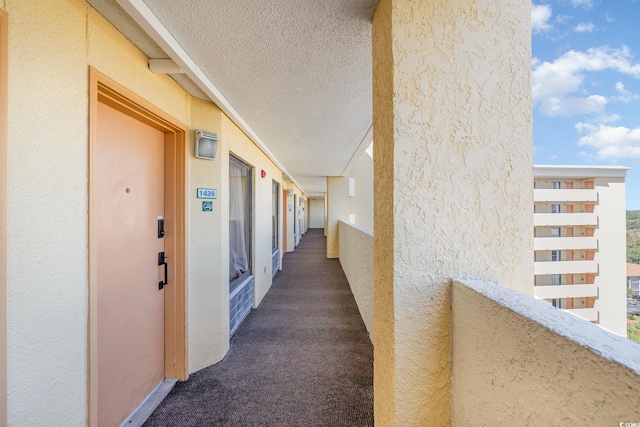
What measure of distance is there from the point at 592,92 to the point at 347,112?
2.36 meters

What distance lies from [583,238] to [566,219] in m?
0.53

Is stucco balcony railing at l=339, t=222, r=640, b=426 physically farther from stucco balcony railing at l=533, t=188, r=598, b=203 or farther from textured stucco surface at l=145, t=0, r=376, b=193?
stucco balcony railing at l=533, t=188, r=598, b=203

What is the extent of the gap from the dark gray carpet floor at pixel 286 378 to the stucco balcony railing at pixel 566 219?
3.16 meters

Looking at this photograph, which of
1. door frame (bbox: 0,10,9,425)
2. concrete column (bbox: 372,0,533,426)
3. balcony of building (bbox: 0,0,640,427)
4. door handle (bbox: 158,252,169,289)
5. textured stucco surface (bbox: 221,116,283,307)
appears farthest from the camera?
textured stucco surface (bbox: 221,116,283,307)

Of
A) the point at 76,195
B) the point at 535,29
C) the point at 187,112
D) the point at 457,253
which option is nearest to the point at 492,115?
the point at 535,29

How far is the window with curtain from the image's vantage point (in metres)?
2.76

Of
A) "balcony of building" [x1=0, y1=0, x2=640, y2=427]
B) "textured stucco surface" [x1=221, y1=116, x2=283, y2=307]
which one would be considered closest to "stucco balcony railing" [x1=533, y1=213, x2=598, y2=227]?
"balcony of building" [x1=0, y1=0, x2=640, y2=427]

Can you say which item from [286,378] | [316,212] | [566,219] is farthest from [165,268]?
[316,212]

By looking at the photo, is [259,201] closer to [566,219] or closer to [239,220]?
[239,220]

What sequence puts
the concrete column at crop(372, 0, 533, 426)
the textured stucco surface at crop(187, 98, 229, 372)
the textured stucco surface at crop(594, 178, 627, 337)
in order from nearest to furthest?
the concrete column at crop(372, 0, 533, 426) → the textured stucco surface at crop(187, 98, 229, 372) → the textured stucco surface at crop(594, 178, 627, 337)

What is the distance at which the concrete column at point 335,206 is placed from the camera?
21.9ft

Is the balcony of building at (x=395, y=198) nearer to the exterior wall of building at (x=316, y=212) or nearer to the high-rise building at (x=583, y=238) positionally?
the high-rise building at (x=583, y=238)

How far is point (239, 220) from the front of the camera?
3.05 metres

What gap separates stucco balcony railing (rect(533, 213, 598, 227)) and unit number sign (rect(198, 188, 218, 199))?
4.26 meters
